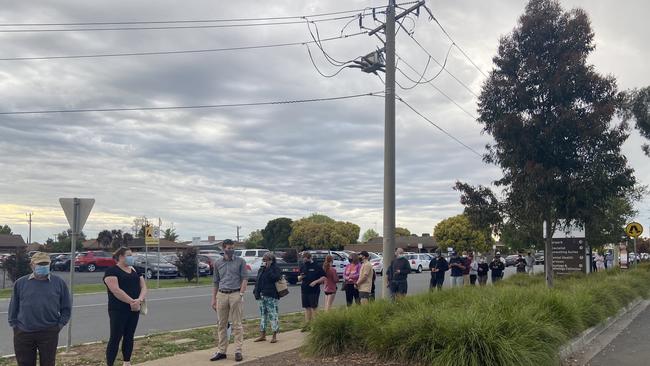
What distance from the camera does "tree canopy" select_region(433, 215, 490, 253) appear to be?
217ft

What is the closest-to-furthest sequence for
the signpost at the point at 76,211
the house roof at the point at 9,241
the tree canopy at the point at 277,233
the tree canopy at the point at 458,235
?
the signpost at the point at 76,211, the tree canopy at the point at 458,235, the tree canopy at the point at 277,233, the house roof at the point at 9,241

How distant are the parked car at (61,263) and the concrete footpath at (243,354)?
3367 cm

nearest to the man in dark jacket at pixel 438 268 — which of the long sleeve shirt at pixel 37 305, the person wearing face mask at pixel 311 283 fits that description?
the person wearing face mask at pixel 311 283

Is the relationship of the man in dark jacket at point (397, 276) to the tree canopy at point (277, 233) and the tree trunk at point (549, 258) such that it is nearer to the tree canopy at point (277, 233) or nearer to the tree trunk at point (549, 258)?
the tree trunk at point (549, 258)

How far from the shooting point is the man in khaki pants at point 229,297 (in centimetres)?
892

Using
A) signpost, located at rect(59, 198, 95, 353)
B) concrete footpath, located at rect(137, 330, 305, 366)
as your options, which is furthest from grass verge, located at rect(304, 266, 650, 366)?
signpost, located at rect(59, 198, 95, 353)

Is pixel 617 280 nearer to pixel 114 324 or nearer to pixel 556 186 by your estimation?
pixel 556 186

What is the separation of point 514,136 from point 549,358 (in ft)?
31.6

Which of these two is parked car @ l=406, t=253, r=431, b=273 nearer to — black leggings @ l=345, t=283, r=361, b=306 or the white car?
the white car

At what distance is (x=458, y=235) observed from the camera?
6775cm

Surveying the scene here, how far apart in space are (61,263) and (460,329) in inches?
1536

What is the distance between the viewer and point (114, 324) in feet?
25.8

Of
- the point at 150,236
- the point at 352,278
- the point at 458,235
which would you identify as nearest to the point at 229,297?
the point at 352,278

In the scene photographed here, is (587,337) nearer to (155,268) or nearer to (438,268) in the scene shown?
(438,268)
